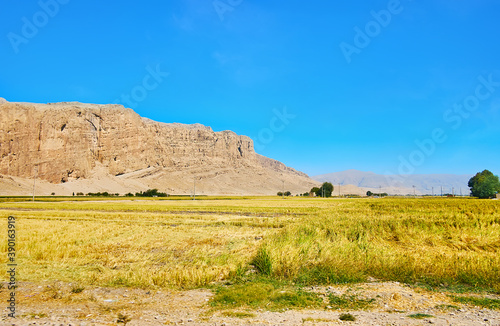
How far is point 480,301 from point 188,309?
6704 mm

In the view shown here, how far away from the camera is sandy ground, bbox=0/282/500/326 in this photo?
20.9 ft

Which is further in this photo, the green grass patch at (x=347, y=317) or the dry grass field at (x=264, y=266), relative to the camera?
the dry grass field at (x=264, y=266)

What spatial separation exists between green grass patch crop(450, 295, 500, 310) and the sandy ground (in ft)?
0.82

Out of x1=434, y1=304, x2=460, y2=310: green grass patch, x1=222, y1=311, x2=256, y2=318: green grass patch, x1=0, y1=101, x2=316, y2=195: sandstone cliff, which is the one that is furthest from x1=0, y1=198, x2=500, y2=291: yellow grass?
x1=0, y1=101, x2=316, y2=195: sandstone cliff

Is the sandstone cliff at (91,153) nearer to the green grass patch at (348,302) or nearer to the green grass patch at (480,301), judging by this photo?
the green grass patch at (348,302)

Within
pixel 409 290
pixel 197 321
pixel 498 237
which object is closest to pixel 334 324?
pixel 197 321

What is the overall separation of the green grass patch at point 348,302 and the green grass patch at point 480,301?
2093mm

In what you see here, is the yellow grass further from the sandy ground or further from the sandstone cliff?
the sandstone cliff

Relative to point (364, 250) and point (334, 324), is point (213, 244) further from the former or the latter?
point (334, 324)

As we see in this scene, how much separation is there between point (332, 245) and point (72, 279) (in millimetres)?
8740

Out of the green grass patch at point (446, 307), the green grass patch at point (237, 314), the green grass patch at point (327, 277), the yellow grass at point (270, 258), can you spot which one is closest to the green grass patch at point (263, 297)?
the green grass patch at point (237, 314)

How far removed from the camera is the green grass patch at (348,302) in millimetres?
7273

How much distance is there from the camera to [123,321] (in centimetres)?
640

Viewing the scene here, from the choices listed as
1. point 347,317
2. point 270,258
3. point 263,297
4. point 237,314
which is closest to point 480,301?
point 347,317
